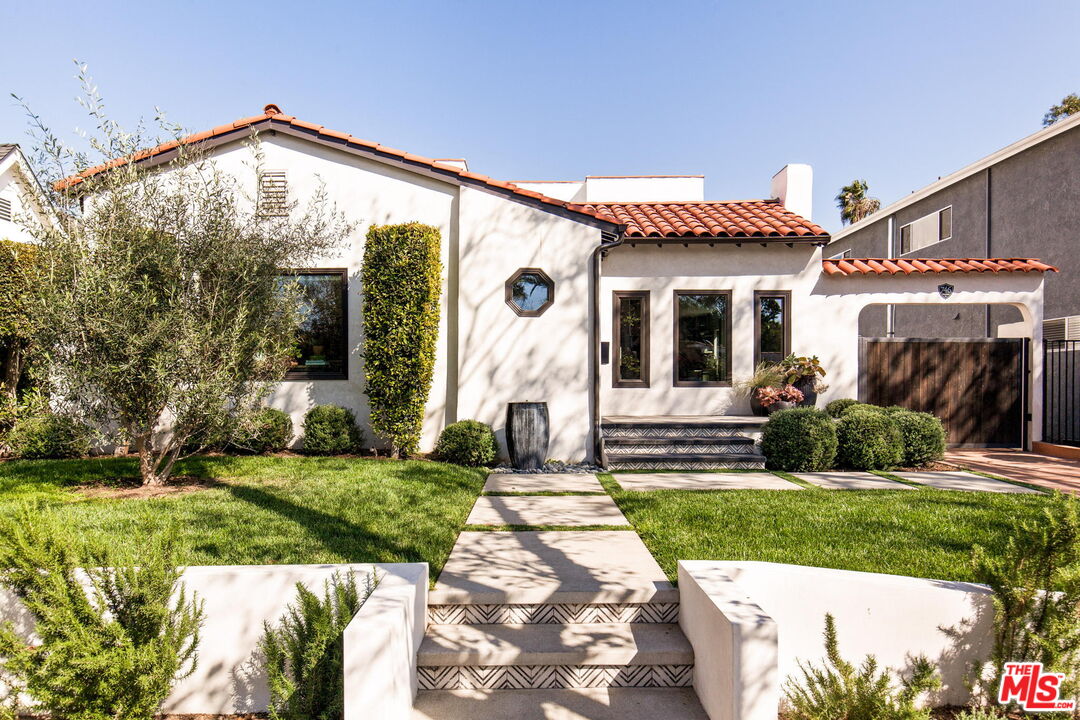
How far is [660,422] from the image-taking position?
9031 mm

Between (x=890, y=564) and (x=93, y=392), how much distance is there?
8033 millimetres

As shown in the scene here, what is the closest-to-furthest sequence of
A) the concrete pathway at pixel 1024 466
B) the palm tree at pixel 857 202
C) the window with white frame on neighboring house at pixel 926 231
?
the concrete pathway at pixel 1024 466 < the window with white frame on neighboring house at pixel 926 231 < the palm tree at pixel 857 202

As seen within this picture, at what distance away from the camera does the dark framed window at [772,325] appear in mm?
10414

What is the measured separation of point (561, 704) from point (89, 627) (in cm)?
257

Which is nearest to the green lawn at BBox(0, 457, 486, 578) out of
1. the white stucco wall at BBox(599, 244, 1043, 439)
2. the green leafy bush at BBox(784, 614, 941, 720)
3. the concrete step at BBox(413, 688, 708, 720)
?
the concrete step at BBox(413, 688, 708, 720)

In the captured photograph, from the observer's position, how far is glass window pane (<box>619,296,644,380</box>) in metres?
10.6

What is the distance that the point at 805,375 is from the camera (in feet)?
32.3

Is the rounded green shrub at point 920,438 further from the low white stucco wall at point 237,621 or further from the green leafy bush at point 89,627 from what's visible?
the green leafy bush at point 89,627

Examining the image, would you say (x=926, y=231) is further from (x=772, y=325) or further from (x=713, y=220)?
(x=713, y=220)

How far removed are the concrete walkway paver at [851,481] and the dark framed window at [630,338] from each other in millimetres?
3510

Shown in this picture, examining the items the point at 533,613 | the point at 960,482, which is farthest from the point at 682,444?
the point at 533,613

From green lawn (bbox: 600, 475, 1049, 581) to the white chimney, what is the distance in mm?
7394

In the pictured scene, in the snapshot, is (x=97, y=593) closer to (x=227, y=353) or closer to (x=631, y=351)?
(x=227, y=353)

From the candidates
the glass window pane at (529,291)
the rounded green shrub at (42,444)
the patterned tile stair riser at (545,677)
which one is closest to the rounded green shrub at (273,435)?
the rounded green shrub at (42,444)
